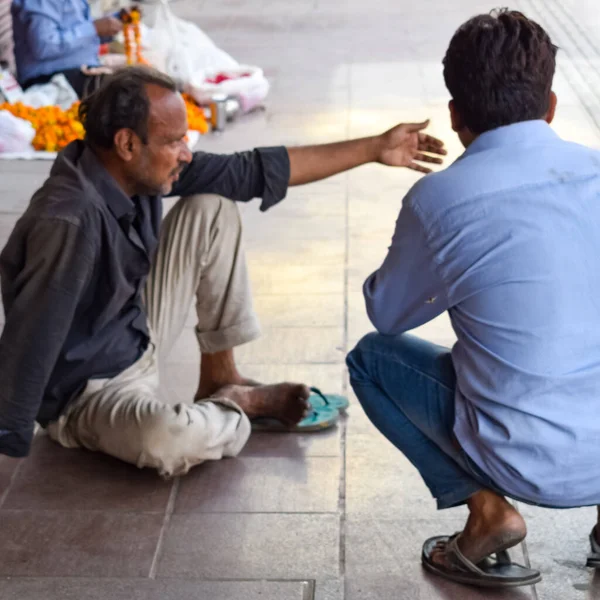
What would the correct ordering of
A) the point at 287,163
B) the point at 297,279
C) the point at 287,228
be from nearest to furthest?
the point at 287,163 → the point at 297,279 → the point at 287,228

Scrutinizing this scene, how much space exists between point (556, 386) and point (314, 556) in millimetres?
823

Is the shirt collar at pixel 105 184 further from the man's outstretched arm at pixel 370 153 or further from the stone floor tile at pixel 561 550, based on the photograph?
the stone floor tile at pixel 561 550

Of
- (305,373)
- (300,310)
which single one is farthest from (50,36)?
(305,373)

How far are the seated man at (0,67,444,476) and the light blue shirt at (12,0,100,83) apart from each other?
3.69 m

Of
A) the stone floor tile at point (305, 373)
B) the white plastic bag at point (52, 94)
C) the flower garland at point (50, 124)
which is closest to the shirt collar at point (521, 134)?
the stone floor tile at point (305, 373)

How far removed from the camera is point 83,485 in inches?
118

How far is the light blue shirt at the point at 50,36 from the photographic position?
6.39 meters

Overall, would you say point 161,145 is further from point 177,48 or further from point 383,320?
point 177,48

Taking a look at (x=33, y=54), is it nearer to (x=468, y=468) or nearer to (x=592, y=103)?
(x=592, y=103)

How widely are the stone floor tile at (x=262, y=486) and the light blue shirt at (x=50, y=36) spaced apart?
411cm

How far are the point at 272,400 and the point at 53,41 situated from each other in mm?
3972

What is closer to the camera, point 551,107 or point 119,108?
point 551,107

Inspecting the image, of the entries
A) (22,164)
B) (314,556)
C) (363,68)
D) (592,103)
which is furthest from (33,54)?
(314,556)

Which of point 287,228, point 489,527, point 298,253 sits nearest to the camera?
point 489,527
